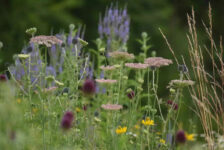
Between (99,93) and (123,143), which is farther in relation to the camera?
(99,93)

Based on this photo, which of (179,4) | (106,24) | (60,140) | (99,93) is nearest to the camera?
(60,140)

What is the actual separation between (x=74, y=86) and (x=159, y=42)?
25.6ft

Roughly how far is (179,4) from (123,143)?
9.36 metres

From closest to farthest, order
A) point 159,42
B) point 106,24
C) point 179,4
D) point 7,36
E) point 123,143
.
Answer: point 123,143, point 106,24, point 7,36, point 159,42, point 179,4

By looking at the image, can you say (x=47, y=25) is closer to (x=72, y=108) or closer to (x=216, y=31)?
(x=216, y=31)

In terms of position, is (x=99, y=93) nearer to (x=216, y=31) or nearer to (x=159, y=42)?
(x=159, y=42)

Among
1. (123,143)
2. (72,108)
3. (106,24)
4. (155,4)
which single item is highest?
(155,4)

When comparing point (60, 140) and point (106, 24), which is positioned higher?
point (106, 24)

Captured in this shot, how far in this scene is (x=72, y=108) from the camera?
3.05 m

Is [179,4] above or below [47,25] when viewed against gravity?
above

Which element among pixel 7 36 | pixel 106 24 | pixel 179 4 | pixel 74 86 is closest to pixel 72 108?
pixel 74 86

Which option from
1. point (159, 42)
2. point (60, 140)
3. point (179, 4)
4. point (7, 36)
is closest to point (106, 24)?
point (60, 140)

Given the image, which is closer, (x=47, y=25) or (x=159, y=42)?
(x=47, y=25)

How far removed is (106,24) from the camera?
16.9ft
